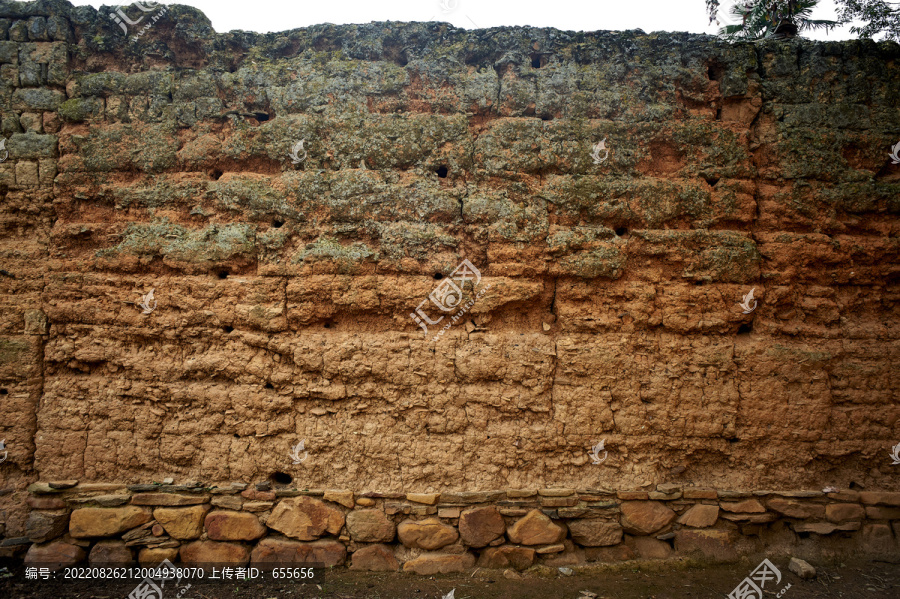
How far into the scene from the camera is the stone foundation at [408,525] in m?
3.79

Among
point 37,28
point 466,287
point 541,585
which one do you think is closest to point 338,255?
point 466,287

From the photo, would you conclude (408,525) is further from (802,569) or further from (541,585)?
(802,569)

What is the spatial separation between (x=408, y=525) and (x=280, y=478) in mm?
1232

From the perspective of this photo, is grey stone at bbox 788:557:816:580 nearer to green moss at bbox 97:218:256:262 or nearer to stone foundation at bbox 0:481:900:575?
stone foundation at bbox 0:481:900:575

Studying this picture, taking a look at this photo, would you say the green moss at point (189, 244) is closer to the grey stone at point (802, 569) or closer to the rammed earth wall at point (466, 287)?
the rammed earth wall at point (466, 287)

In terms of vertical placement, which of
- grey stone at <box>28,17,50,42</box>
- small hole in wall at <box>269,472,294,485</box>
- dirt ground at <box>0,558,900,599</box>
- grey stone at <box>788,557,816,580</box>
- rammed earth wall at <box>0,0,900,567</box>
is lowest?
dirt ground at <box>0,558,900,599</box>

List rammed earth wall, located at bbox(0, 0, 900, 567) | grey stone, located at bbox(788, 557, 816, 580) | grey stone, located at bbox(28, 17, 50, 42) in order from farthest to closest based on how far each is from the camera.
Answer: grey stone, located at bbox(28, 17, 50, 42), rammed earth wall, located at bbox(0, 0, 900, 567), grey stone, located at bbox(788, 557, 816, 580)

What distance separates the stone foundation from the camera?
3791mm

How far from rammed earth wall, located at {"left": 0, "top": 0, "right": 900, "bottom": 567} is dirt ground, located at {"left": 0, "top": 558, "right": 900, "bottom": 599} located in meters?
0.20

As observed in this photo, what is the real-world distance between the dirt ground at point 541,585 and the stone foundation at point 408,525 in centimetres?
10

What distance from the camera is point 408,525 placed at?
380 cm

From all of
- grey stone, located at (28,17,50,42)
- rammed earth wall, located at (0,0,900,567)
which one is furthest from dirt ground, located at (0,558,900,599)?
grey stone, located at (28,17,50,42)

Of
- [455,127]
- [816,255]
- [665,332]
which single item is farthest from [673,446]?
[455,127]

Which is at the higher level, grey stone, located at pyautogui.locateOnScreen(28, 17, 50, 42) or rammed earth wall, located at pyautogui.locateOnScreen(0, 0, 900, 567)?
grey stone, located at pyautogui.locateOnScreen(28, 17, 50, 42)
